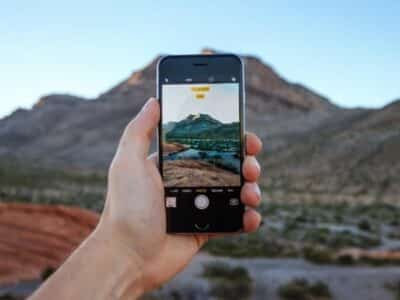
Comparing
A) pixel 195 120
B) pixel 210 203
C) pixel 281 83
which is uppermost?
pixel 281 83

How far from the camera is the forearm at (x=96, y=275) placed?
225 cm

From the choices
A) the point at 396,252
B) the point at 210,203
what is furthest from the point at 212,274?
the point at 210,203

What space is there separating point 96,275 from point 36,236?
47.0 ft

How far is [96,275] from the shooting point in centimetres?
236

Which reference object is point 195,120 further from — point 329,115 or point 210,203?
point 329,115

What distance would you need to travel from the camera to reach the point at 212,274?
14.3 meters

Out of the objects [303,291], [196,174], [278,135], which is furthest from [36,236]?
[278,135]

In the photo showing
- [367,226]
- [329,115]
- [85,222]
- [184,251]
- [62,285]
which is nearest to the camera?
[62,285]

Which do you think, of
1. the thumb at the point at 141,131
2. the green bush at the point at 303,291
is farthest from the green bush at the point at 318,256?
the thumb at the point at 141,131

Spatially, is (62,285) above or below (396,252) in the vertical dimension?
above

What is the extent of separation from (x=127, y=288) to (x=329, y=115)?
91899 mm

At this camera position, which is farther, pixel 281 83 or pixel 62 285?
pixel 281 83

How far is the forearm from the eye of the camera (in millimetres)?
2250

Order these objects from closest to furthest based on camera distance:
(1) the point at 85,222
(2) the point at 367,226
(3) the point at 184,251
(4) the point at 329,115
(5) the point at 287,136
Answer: (3) the point at 184,251 → (1) the point at 85,222 → (2) the point at 367,226 → (5) the point at 287,136 → (4) the point at 329,115
